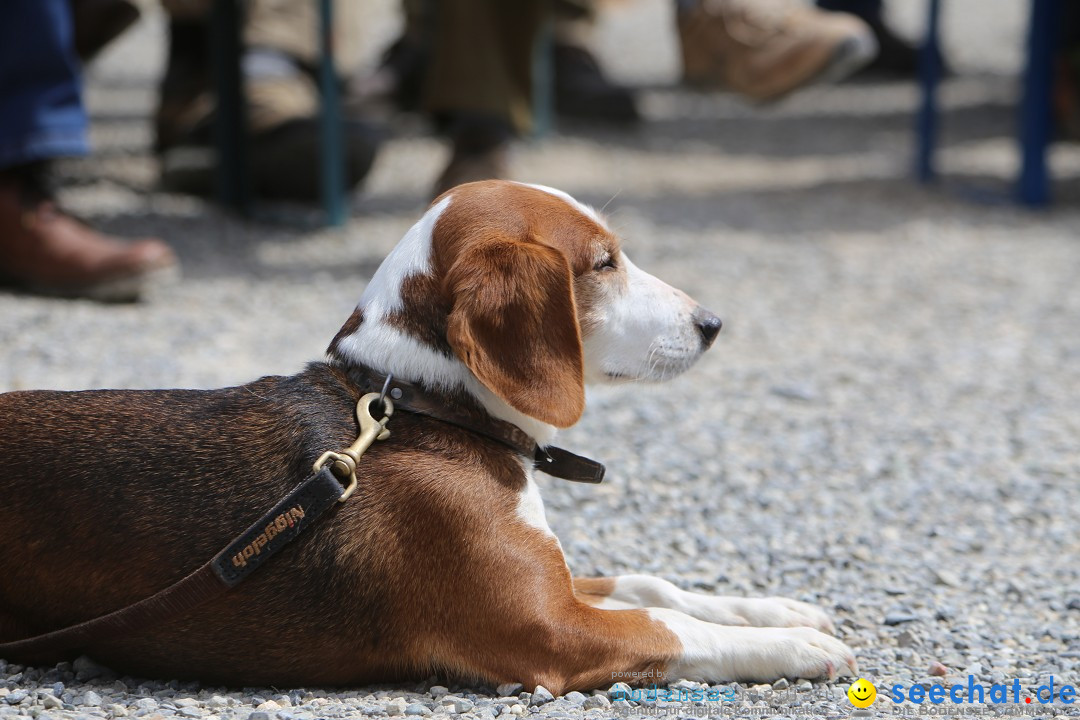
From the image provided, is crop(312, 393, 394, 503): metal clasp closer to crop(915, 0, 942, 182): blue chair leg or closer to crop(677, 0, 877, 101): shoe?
crop(677, 0, 877, 101): shoe

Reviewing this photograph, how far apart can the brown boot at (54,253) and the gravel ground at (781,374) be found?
0.09m

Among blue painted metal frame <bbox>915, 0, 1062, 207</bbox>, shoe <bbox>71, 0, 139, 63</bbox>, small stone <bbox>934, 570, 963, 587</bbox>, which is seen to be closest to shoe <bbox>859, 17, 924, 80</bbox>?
blue painted metal frame <bbox>915, 0, 1062, 207</bbox>

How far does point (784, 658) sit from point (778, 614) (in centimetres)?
20

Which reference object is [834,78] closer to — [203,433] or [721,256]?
[721,256]

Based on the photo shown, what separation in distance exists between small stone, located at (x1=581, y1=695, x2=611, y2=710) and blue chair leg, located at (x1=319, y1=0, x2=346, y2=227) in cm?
387

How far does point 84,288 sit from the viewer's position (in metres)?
4.48

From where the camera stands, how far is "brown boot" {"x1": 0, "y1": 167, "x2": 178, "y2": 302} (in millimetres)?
4418

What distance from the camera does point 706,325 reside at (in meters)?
2.37

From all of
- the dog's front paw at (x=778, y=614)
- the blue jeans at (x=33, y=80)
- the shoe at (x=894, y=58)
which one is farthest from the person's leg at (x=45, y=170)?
the shoe at (x=894, y=58)

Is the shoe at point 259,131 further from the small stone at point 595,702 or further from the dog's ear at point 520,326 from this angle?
the small stone at point 595,702

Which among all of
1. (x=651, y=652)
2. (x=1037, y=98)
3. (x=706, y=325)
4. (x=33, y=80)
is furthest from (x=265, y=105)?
(x=651, y=652)

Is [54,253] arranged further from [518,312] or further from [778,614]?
[778,614]

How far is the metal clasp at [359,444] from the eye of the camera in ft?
6.53

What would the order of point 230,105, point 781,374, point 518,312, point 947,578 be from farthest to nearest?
1. point 230,105
2. point 781,374
3. point 947,578
4. point 518,312
